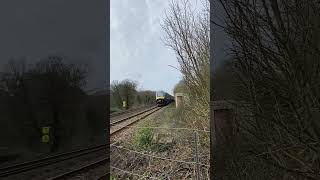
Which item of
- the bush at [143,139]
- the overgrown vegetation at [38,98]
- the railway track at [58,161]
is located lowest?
the railway track at [58,161]

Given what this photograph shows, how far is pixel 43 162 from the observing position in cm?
1088

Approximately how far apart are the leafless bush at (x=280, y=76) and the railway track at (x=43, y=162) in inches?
264

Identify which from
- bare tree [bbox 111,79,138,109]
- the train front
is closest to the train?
the train front

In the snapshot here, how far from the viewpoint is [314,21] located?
272 centimetres

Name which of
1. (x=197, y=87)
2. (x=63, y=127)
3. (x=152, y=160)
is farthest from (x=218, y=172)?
(x=63, y=127)

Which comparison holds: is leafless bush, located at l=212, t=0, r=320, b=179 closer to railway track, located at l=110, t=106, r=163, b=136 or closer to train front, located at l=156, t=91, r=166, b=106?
railway track, located at l=110, t=106, r=163, b=136

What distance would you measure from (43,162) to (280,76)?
344 inches

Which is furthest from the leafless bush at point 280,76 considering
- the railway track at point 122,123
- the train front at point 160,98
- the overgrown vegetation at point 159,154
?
the train front at point 160,98

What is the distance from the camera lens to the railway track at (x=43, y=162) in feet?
30.4

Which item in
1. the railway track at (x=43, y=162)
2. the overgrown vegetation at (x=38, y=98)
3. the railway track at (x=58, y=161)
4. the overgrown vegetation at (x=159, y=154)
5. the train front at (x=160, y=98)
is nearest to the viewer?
the railway track at (x=58, y=161)

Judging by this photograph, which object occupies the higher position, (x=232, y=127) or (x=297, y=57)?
(x=297, y=57)

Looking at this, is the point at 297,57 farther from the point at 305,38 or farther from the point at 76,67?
the point at 76,67

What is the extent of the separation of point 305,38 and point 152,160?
8117 mm

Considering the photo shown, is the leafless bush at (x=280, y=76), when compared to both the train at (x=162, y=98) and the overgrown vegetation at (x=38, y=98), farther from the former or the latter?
the train at (x=162, y=98)
